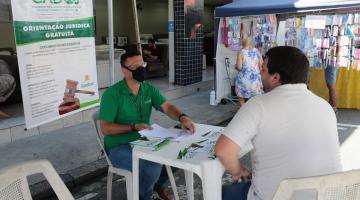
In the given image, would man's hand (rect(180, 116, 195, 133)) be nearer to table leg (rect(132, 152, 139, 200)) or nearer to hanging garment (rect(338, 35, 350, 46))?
table leg (rect(132, 152, 139, 200))

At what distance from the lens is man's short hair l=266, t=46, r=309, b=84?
1749 mm

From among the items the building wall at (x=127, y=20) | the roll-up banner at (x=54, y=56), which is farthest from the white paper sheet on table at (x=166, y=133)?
the building wall at (x=127, y=20)

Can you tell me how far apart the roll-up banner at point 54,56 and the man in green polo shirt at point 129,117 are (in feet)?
3.65

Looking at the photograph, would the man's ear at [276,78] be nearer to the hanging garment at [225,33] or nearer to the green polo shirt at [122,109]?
the green polo shirt at [122,109]

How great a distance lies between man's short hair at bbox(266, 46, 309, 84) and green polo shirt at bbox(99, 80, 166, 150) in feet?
4.09

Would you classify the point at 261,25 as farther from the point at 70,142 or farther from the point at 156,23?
the point at 156,23

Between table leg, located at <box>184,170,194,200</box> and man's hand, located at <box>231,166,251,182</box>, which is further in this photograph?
table leg, located at <box>184,170,194,200</box>

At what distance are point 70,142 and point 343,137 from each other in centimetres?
347

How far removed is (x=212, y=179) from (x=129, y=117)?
994 mm

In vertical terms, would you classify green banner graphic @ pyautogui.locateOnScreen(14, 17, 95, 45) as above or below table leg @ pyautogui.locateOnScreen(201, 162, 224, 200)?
above

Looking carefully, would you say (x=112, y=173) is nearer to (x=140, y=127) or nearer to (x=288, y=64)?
(x=140, y=127)

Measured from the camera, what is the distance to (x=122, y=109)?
107 inches

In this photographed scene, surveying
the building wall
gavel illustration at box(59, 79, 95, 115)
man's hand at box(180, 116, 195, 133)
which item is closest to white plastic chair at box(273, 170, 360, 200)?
man's hand at box(180, 116, 195, 133)

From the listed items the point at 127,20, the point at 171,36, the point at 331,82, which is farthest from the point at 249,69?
the point at 127,20
